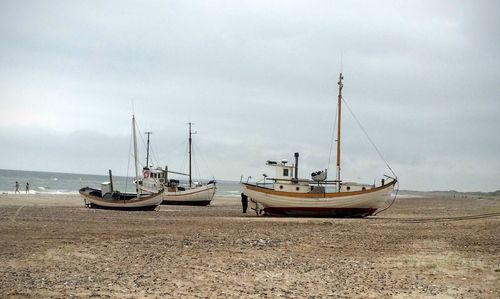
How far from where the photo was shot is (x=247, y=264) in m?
13.6

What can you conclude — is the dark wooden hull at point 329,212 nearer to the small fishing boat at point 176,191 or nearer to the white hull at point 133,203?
the white hull at point 133,203

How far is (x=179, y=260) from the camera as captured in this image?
1393 cm

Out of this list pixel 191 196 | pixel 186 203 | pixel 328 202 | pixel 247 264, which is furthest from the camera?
pixel 186 203

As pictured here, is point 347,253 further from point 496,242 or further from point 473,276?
point 496,242

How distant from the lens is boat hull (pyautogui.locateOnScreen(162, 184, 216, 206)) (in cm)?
5679

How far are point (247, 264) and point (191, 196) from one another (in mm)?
43752

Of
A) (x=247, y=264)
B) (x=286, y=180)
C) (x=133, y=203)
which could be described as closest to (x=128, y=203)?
(x=133, y=203)

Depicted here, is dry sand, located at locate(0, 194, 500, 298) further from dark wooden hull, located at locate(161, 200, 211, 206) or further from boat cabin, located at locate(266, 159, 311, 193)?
dark wooden hull, located at locate(161, 200, 211, 206)

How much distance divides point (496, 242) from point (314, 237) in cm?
625

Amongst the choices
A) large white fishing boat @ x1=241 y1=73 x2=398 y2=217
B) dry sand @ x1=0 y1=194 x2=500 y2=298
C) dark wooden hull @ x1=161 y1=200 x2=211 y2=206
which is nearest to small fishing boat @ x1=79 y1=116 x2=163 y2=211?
large white fishing boat @ x1=241 y1=73 x2=398 y2=217

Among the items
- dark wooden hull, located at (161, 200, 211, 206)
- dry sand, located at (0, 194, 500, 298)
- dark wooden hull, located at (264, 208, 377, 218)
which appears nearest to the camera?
dry sand, located at (0, 194, 500, 298)

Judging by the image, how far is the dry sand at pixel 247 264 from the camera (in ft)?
35.2

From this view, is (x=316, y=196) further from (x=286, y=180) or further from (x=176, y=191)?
(x=176, y=191)

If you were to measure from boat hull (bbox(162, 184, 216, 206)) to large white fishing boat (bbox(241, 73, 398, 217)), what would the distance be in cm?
2262
